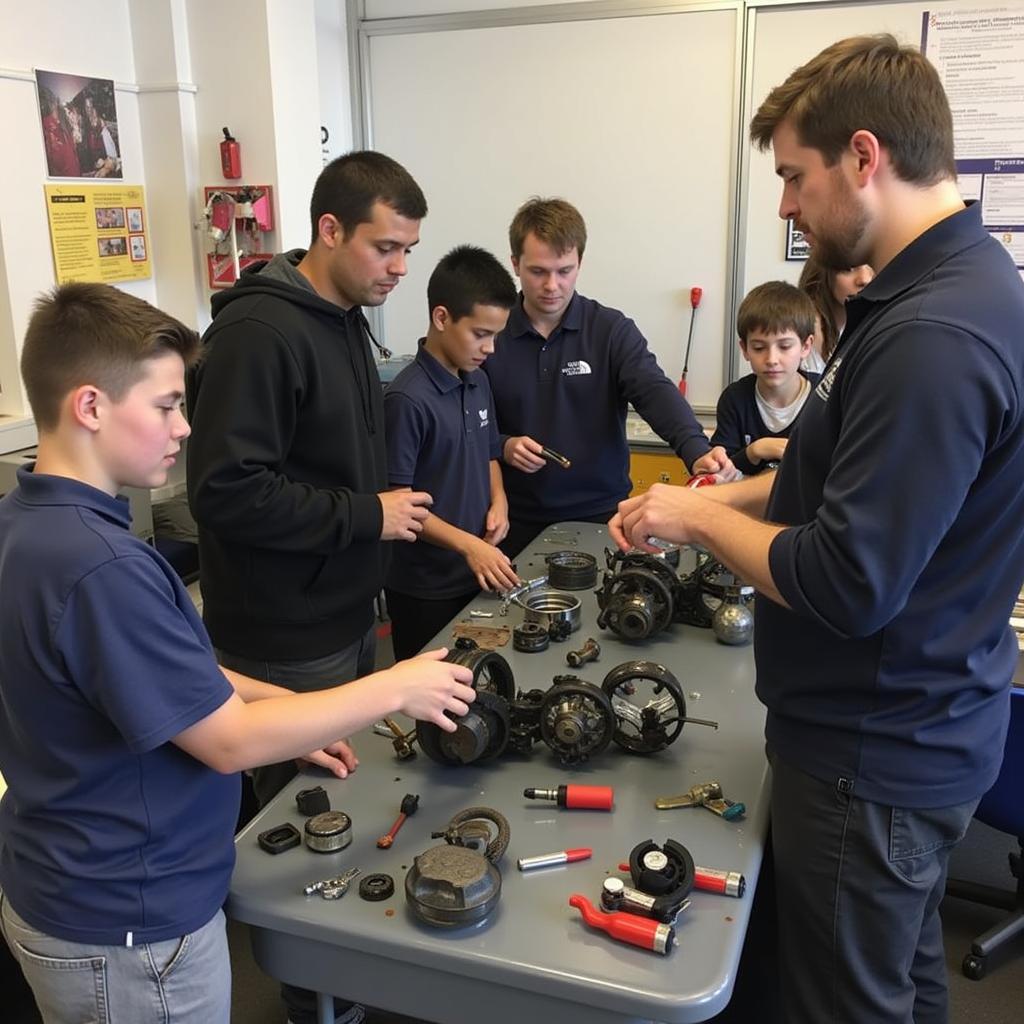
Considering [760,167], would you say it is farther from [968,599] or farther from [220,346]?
[968,599]

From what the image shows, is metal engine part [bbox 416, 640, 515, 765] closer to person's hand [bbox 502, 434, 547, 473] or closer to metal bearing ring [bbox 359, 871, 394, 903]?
metal bearing ring [bbox 359, 871, 394, 903]

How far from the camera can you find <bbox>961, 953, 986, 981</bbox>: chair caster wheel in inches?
86.1

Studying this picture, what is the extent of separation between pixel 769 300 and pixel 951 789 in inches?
64.2

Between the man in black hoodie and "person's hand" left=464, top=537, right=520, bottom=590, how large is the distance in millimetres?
222

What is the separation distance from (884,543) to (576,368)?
162 cm

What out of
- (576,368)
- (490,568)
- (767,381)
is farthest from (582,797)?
(767,381)

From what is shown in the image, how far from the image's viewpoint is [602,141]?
4.12 metres

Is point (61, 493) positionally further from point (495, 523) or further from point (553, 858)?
point (495, 523)

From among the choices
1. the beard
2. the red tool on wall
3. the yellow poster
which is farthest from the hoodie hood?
the red tool on wall

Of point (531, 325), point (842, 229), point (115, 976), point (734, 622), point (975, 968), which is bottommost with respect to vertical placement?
point (975, 968)

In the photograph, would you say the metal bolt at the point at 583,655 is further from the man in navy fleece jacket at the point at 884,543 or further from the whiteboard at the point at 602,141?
the whiteboard at the point at 602,141

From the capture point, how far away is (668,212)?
4109 mm

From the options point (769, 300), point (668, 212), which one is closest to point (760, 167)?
point (668, 212)

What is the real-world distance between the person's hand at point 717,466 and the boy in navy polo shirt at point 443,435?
53 cm
